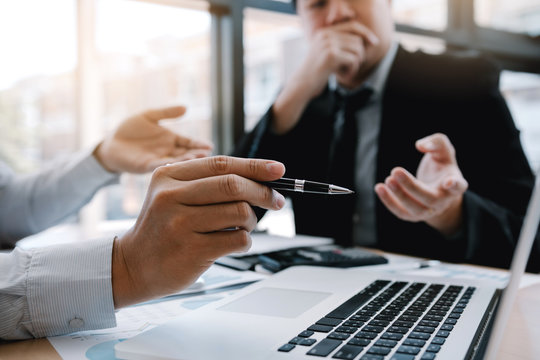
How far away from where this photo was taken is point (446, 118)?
115 centimetres

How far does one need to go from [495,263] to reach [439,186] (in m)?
0.24

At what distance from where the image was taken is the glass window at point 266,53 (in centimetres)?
177

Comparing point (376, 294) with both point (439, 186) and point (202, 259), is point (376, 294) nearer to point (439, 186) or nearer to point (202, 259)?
point (202, 259)

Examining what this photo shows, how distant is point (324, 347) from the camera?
373 mm

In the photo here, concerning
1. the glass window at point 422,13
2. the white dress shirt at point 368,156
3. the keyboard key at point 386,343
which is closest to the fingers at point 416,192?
the white dress shirt at point 368,156

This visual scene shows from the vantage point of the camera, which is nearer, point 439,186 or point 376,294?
point 376,294

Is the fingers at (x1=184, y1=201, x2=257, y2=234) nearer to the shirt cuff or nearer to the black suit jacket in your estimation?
the shirt cuff

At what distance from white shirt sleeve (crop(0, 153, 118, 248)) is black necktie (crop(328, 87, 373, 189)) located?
58 cm

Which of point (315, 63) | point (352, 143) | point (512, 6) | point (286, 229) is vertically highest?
point (512, 6)

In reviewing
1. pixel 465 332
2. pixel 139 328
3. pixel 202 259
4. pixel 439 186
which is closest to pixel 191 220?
pixel 202 259

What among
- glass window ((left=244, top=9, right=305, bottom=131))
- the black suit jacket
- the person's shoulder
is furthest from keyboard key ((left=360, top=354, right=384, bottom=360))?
glass window ((left=244, top=9, right=305, bottom=131))

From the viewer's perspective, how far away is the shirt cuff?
1.62ft

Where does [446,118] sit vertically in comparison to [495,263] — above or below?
above

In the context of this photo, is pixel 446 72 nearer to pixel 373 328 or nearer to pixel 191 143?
pixel 191 143
